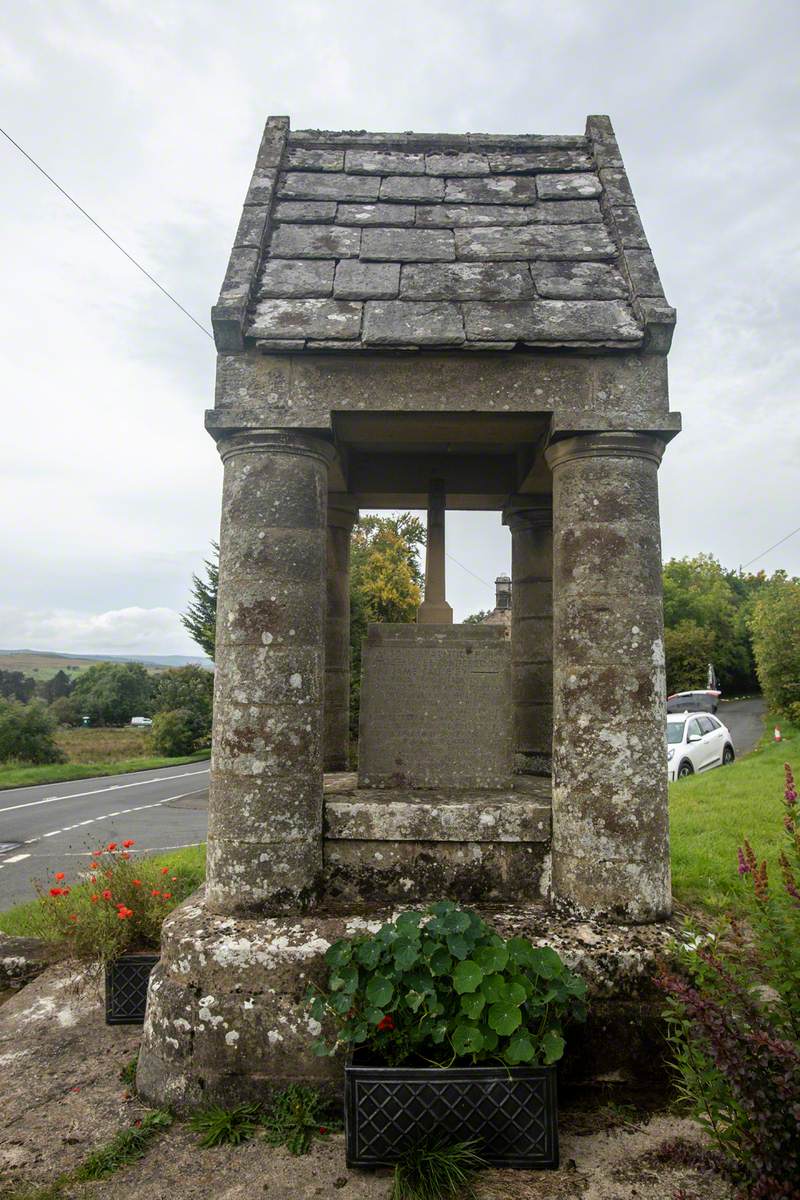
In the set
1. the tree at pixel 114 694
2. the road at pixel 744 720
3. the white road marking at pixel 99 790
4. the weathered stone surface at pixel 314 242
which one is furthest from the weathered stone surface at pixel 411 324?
the tree at pixel 114 694

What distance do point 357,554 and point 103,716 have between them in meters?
35.1

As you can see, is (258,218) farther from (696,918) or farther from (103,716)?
(103,716)

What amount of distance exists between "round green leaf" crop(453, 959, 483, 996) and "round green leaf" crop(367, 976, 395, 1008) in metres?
0.24

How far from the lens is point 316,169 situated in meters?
4.35

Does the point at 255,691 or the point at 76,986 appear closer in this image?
the point at 255,691

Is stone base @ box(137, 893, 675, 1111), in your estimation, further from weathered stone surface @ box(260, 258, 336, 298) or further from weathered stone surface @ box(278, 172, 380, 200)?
weathered stone surface @ box(278, 172, 380, 200)

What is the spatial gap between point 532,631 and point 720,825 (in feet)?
14.8

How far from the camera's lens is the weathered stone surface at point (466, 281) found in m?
3.68

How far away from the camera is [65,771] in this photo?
2431 centimetres

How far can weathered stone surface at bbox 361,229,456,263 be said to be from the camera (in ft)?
12.6

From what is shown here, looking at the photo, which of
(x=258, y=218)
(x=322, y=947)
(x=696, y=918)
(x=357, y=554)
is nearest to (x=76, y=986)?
(x=322, y=947)

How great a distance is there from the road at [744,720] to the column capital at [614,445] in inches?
689

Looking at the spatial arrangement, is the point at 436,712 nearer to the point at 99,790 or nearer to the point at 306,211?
the point at 306,211

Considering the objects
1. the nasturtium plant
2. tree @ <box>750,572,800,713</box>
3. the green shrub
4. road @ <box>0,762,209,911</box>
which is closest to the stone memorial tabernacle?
the nasturtium plant
